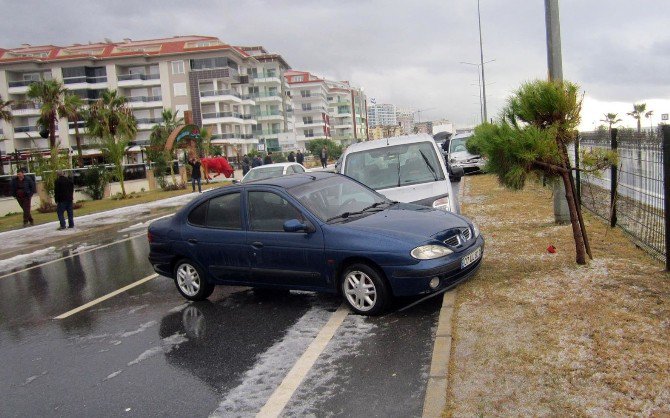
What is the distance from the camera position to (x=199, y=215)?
802 centimetres

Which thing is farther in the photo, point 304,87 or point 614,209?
point 304,87

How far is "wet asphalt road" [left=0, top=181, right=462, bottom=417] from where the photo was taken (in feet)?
15.4

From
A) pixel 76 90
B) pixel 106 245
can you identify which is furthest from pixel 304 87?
pixel 106 245

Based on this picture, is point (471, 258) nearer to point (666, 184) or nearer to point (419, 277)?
point (419, 277)

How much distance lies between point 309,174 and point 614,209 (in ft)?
15.9

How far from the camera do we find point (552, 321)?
5.44 m

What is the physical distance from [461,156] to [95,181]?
2038cm

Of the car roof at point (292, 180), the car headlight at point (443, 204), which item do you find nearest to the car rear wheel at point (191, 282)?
the car roof at point (292, 180)

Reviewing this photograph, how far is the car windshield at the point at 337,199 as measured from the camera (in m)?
7.07

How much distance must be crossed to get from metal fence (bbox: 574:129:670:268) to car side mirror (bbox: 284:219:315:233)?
3524 mm

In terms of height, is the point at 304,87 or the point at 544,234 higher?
the point at 304,87

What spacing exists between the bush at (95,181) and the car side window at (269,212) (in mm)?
28986

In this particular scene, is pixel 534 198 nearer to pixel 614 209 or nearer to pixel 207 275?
pixel 614 209

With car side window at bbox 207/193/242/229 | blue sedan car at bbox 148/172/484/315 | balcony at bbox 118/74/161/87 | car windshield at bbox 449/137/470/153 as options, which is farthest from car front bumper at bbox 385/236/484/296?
balcony at bbox 118/74/161/87
